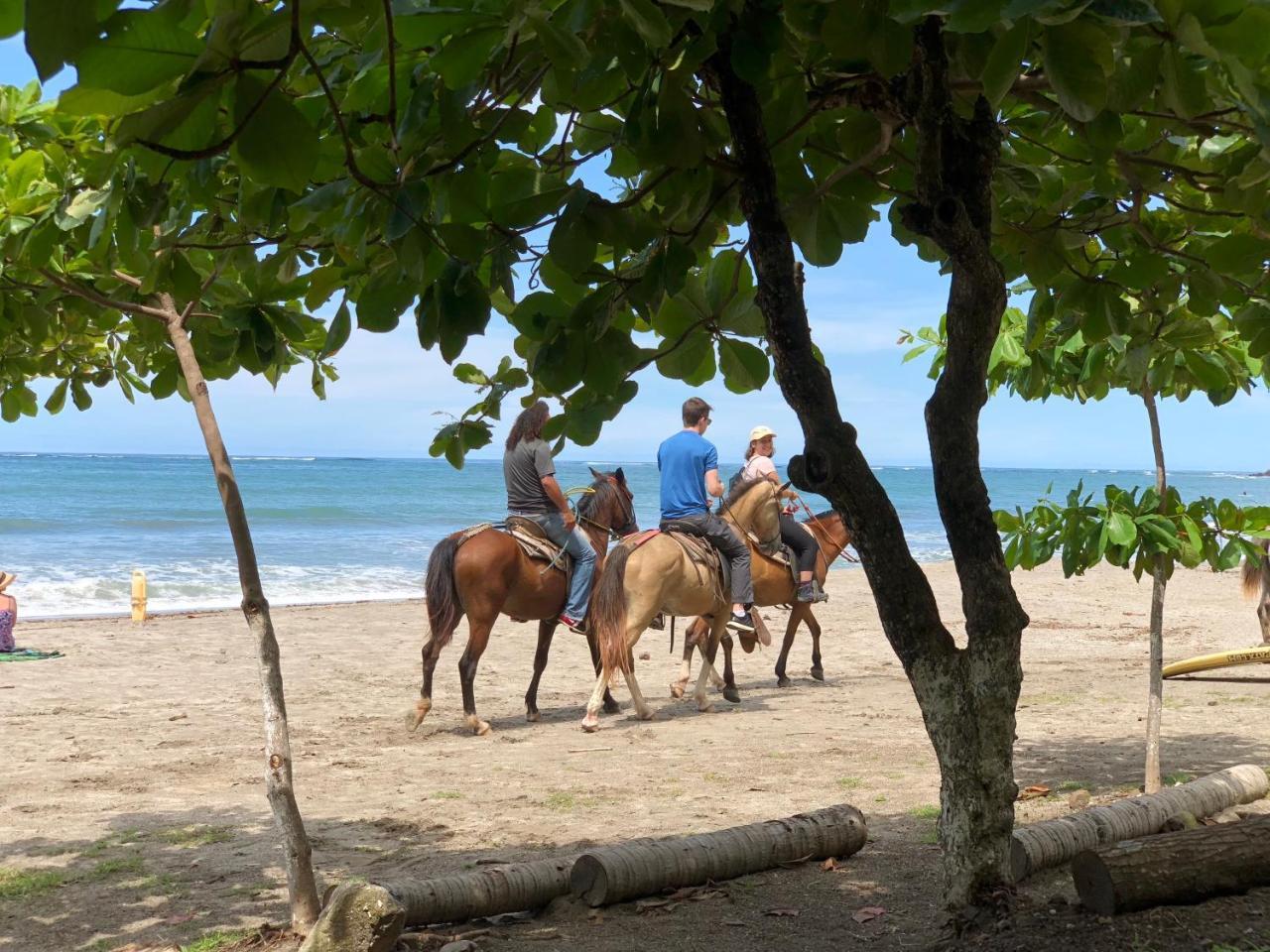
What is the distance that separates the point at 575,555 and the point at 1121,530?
5658 mm

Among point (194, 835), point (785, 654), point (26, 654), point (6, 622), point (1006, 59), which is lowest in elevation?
point (26, 654)

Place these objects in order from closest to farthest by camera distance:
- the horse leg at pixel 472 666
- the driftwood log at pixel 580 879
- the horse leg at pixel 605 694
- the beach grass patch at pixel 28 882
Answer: the driftwood log at pixel 580 879, the beach grass patch at pixel 28 882, the horse leg at pixel 472 666, the horse leg at pixel 605 694

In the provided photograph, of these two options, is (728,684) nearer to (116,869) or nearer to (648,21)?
(116,869)

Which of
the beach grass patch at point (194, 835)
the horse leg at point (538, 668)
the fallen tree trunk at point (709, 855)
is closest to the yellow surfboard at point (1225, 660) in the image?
the fallen tree trunk at point (709, 855)

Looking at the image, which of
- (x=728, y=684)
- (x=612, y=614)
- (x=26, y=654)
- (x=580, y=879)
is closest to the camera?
(x=580, y=879)

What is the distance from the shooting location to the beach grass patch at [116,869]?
5543 mm

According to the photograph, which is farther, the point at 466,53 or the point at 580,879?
the point at 580,879

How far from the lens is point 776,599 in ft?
39.2

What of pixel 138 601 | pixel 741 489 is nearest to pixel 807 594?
pixel 741 489

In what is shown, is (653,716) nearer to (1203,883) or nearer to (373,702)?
(373,702)

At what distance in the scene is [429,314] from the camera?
2445mm

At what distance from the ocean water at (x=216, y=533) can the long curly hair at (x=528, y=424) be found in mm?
6570

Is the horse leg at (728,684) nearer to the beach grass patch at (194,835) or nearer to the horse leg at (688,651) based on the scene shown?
the horse leg at (688,651)

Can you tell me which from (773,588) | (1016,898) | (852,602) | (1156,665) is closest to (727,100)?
(1016,898)
